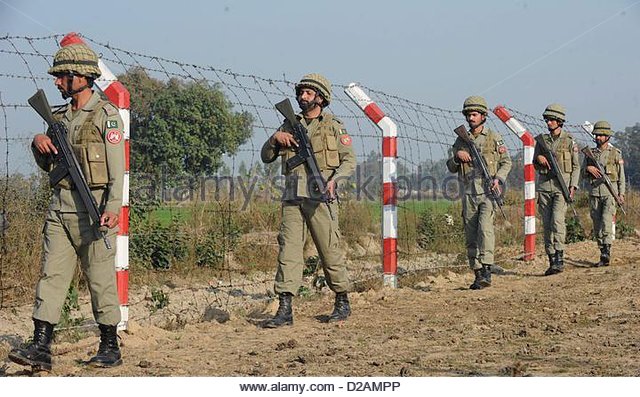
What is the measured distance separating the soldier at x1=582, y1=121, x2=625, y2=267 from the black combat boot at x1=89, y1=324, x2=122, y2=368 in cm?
768

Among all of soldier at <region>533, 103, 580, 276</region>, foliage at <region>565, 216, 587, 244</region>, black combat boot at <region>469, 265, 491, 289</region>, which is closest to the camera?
black combat boot at <region>469, 265, 491, 289</region>

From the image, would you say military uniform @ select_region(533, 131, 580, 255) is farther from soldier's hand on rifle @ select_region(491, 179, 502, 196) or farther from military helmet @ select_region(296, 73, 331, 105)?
military helmet @ select_region(296, 73, 331, 105)

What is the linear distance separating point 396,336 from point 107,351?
1.95m

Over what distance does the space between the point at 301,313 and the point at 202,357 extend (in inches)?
81.2

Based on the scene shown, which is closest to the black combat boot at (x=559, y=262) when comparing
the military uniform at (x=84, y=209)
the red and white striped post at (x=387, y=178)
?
the red and white striped post at (x=387, y=178)

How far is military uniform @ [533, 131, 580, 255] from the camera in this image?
33.4ft

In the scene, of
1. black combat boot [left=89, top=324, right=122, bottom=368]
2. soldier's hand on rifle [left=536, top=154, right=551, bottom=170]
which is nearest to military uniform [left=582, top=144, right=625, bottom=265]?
soldier's hand on rifle [left=536, top=154, right=551, bottom=170]

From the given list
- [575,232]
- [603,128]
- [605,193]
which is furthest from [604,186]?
[575,232]

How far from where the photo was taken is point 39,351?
4.82m

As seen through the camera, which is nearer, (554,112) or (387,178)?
(387,178)

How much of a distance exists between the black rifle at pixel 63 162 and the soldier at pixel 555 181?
644 cm

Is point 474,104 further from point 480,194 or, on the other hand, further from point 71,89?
point 71,89

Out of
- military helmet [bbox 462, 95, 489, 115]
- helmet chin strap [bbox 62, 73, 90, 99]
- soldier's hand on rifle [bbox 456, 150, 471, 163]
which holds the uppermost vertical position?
military helmet [bbox 462, 95, 489, 115]

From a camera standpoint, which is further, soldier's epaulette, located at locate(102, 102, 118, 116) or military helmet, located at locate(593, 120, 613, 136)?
military helmet, located at locate(593, 120, 613, 136)
